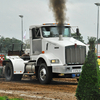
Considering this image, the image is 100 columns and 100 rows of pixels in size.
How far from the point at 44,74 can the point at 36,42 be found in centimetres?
208

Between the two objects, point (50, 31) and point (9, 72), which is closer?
point (50, 31)

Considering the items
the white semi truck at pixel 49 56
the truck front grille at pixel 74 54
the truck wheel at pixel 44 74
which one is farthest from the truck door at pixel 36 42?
the truck front grille at pixel 74 54

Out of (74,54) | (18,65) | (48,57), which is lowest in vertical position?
(18,65)

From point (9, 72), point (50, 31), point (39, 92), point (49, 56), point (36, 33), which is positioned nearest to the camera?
point (39, 92)

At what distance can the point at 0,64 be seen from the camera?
65.0 ft

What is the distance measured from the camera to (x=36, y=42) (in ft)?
55.3

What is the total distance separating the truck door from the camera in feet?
54.5

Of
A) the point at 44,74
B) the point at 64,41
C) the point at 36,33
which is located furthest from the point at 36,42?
the point at 44,74

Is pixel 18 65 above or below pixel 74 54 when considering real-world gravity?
below

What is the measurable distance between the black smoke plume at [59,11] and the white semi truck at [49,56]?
255 millimetres

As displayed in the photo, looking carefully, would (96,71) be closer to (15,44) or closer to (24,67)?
(24,67)

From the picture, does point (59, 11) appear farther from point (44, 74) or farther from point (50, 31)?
point (44, 74)

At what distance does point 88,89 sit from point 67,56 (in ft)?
27.7

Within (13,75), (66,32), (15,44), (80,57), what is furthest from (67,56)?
(15,44)
